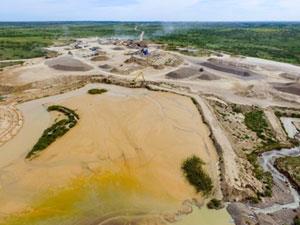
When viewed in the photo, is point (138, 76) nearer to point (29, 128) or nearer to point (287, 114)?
point (287, 114)

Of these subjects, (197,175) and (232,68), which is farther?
(232,68)

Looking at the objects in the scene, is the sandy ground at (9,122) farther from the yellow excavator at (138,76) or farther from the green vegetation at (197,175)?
the yellow excavator at (138,76)

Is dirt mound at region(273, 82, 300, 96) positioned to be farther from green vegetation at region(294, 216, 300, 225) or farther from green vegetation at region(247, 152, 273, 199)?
green vegetation at region(294, 216, 300, 225)

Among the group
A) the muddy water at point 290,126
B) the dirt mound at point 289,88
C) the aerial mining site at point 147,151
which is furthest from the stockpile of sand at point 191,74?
the muddy water at point 290,126

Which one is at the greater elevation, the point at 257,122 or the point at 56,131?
the point at 56,131

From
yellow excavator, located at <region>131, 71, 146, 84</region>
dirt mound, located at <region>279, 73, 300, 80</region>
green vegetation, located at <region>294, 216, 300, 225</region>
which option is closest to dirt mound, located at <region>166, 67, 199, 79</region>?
yellow excavator, located at <region>131, 71, 146, 84</region>

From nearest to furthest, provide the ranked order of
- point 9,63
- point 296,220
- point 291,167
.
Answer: point 296,220 → point 291,167 → point 9,63

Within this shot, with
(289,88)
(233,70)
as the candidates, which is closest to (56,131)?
(289,88)
